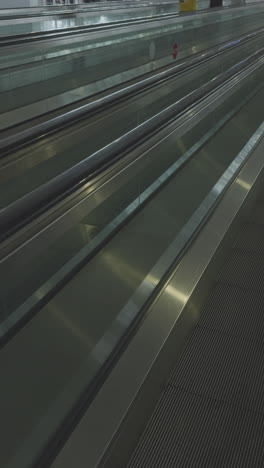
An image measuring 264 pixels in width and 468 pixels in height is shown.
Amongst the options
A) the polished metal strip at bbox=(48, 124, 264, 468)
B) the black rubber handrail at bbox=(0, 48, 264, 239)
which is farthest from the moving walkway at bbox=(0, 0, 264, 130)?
the polished metal strip at bbox=(48, 124, 264, 468)

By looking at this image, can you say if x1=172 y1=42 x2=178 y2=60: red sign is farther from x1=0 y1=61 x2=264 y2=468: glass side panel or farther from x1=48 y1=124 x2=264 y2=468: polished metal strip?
x1=48 y1=124 x2=264 y2=468: polished metal strip

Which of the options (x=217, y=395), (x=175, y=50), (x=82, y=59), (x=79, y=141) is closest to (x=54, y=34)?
(x=82, y=59)

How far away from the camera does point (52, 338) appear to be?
2.28m

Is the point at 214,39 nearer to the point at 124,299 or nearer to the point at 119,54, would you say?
the point at 119,54

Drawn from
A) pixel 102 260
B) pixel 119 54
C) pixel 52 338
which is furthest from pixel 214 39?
pixel 52 338

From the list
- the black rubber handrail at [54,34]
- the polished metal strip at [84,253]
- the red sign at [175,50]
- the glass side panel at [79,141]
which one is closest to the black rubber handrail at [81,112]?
the glass side panel at [79,141]

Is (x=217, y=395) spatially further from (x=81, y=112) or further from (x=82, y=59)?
(x=82, y=59)

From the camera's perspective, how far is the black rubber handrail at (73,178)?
1.98 meters

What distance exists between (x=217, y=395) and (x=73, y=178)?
1237 millimetres

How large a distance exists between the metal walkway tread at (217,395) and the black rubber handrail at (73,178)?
39.8 inches

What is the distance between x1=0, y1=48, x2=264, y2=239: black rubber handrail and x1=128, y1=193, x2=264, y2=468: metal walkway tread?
1.01 m

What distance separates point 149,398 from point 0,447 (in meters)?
0.70

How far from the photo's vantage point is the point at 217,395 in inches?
90.7

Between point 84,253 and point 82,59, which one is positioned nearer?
point 84,253
